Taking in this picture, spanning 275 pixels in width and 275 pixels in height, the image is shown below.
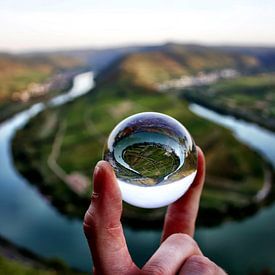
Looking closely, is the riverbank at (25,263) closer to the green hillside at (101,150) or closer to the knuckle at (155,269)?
the green hillside at (101,150)

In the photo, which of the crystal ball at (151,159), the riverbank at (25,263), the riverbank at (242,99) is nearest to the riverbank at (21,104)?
the riverbank at (242,99)

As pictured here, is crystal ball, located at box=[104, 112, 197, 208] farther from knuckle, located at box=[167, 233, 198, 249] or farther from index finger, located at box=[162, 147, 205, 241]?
knuckle, located at box=[167, 233, 198, 249]

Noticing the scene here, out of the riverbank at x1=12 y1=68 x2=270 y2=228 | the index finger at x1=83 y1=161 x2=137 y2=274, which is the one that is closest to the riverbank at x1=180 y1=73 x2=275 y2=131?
the riverbank at x1=12 y1=68 x2=270 y2=228

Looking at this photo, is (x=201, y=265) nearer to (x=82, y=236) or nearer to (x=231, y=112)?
(x=82, y=236)

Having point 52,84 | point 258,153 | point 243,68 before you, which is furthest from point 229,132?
point 243,68

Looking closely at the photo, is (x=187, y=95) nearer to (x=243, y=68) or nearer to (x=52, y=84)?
(x=52, y=84)

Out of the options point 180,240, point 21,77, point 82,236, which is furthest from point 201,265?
point 21,77
